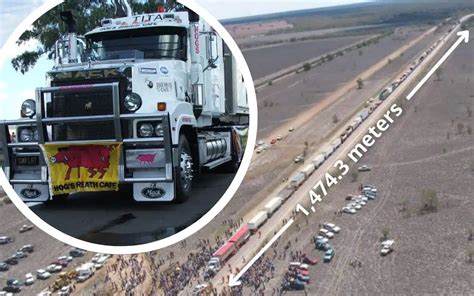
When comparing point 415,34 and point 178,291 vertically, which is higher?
point 415,34

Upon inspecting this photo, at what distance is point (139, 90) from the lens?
9.53ft

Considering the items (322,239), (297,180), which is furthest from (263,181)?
(322,239)

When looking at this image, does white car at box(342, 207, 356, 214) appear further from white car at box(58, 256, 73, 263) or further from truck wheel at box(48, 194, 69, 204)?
truck wheel at box(48, 194, 69, 204)

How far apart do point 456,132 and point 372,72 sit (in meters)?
5.30

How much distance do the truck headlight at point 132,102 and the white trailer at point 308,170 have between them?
4.81 meters

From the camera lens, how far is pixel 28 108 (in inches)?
101

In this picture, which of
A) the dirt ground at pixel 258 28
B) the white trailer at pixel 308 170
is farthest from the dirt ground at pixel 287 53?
the white trailer at pixel 308 170

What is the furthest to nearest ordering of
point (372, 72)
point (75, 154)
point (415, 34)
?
point (415, 34) < point (372, 72) < point (75, 154)

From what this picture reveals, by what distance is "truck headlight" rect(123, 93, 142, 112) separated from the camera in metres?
2.67

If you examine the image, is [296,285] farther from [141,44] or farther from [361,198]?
[141,44]

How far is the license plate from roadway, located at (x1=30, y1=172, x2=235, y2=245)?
0.67ft

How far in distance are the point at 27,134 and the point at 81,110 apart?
0.23 metres

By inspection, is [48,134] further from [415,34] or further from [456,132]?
[415,34]

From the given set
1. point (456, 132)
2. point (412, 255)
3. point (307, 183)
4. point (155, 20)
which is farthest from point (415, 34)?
point (155, 20)
